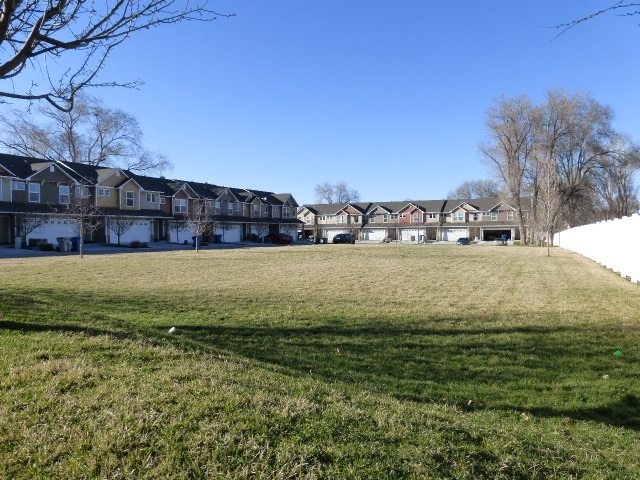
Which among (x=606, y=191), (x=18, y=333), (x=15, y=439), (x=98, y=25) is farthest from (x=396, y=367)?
(x=606, y=191)

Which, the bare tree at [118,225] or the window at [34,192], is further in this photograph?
the bare tree at [118,225]

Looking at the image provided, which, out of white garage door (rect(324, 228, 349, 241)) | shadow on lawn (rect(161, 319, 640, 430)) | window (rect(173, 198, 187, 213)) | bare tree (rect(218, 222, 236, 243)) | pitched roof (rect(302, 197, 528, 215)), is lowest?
shadow on lawn (rect(161, 319, 640, 430))

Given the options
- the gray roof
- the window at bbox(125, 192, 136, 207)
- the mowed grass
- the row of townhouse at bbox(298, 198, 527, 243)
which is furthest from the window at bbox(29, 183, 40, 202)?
the gray roof

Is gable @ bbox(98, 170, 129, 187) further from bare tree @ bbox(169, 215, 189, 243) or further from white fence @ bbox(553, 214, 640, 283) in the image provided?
white fence @ bbox(553, 214, 640, 283)

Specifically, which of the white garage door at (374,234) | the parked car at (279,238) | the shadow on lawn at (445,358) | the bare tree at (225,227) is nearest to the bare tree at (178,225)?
the bare tree at (225,227)

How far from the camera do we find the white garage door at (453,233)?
79.4m

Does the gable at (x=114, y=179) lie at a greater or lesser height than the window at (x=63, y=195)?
greater

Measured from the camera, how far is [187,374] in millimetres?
4543

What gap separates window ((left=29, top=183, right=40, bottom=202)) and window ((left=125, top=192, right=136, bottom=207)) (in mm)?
9004

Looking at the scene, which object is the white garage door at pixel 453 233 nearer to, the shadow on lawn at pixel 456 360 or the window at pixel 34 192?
the window at pixel 34 192

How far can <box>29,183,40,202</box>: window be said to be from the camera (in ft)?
131

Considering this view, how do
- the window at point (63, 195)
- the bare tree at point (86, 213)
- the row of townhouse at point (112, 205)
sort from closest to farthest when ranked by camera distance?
the bare tree at point (86, 213) → the row of townhouse at point (112, 205) → the window at point (63, 195)

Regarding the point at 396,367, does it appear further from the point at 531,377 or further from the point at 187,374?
the point at 187,374

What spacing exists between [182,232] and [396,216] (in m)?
43.3
